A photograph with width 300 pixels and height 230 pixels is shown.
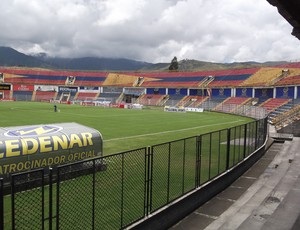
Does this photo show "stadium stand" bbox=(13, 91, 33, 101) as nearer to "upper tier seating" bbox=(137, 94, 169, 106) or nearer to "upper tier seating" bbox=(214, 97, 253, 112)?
"upper tier seating" bbox=(137, 94, 169, 106)

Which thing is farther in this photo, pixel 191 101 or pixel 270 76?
pixel 191 101

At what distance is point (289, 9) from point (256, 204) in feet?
24.7

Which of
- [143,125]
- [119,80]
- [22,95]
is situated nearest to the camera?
[143,125]

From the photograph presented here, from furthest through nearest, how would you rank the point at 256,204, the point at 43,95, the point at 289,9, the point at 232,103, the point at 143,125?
the point at 43,95 < the point at 232,103 < the point at 143,125 < the point at 256,204 < the point at 289,9

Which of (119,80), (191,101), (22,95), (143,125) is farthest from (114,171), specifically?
(22,95)

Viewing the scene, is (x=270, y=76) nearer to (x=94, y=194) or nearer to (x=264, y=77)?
(x=264, y=77)

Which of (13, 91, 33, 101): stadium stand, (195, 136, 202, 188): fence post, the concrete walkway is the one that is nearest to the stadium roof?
(195, 136, 202, 188): fence post

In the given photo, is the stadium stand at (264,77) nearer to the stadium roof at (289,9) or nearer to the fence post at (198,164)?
the fence post at (198,164)

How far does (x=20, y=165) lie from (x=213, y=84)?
83427 mm

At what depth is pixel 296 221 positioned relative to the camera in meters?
10.0

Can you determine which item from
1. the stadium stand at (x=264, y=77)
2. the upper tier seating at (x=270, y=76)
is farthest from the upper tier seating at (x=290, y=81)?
the stadium stand at (x=264, y=77)

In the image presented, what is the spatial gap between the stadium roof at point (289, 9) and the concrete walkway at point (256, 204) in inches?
229

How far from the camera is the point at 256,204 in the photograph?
11.8m

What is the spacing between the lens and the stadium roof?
6246 mm
